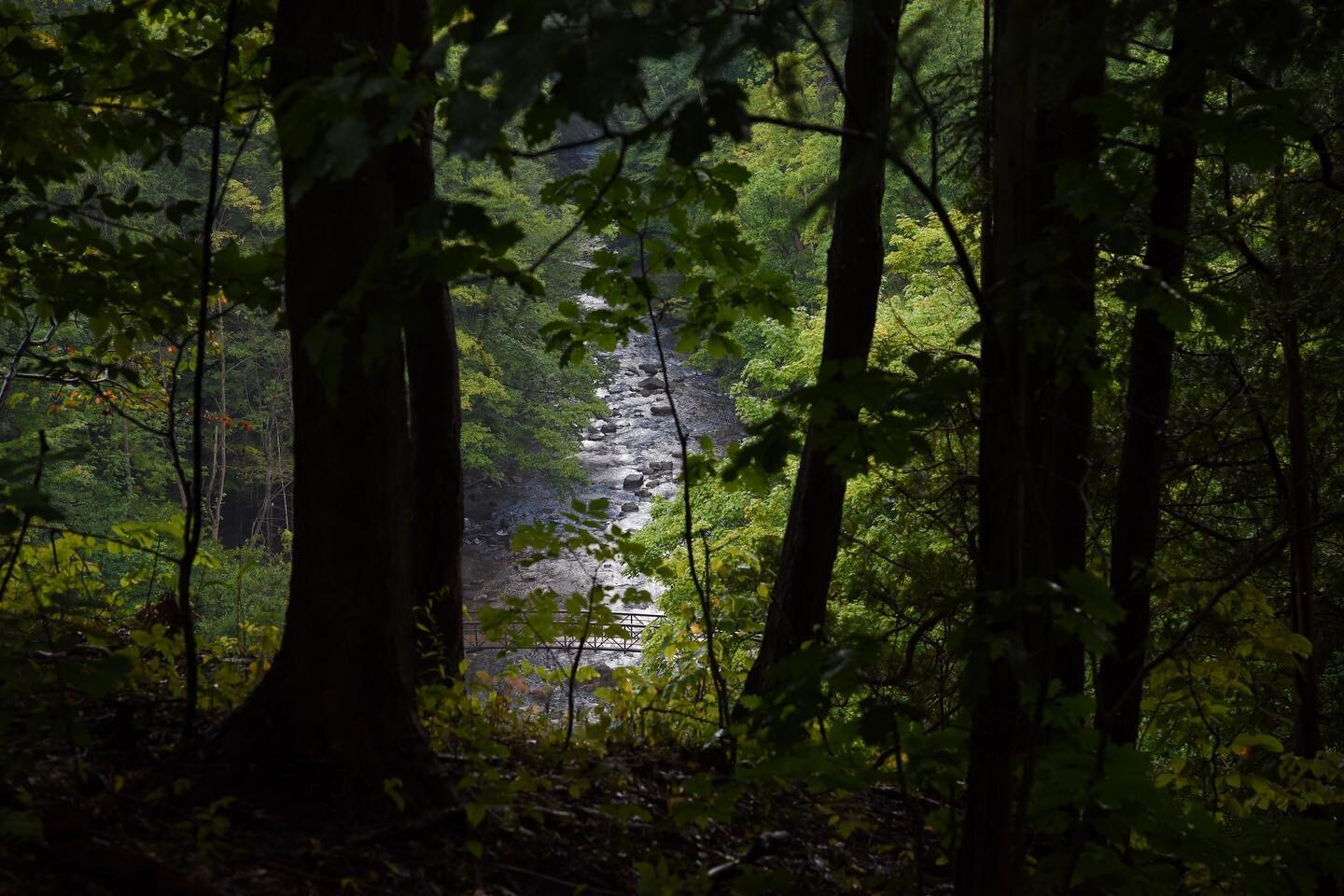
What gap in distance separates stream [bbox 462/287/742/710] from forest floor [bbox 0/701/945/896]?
14.1 meters

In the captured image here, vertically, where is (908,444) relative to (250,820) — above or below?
above

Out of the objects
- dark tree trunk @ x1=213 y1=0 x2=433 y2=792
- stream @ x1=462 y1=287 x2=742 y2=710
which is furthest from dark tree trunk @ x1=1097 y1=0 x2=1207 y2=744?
stream @ x1=462 y1=287 x2=742 y2=710

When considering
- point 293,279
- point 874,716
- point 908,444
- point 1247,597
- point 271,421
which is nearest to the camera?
point 874,716

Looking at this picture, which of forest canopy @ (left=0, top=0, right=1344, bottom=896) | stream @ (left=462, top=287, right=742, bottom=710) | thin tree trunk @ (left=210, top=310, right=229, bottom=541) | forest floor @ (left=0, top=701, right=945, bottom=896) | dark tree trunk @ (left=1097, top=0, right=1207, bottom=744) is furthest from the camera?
stream @ (left=462, top=287, right=742, bottom=710)

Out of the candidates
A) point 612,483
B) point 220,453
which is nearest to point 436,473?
point 220,453

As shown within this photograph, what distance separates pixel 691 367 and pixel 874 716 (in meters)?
28.1

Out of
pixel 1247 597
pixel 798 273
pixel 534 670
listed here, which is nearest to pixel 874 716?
pixel 534 670

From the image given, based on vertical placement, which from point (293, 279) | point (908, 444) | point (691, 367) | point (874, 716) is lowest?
point (874, 716)

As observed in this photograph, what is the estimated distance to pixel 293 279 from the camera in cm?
272

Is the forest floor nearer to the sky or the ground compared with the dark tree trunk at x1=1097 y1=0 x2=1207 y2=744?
nearer to the ground

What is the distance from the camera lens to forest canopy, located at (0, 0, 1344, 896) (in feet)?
5.47

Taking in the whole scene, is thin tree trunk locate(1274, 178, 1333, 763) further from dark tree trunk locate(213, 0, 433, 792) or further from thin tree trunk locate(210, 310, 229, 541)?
thin tree trunk locate(210, 310, 229, 541)

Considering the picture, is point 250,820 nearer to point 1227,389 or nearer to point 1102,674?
point 1102,674

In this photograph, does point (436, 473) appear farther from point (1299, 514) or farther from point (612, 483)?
point (612, 483)
